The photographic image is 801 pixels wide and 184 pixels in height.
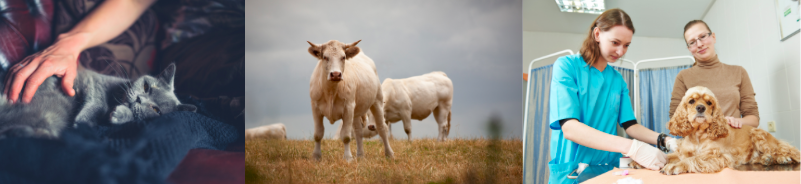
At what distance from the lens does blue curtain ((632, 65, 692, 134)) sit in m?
2.76

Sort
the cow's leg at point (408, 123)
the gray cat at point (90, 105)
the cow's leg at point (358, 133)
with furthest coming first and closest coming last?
the cow's leg at point (408, 123)
the cow's leg at point (358, 133)
the gray cat at point (90, 105)

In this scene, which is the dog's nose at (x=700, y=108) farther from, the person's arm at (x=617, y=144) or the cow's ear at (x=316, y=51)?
the cow's ear at (x=316, y=51)

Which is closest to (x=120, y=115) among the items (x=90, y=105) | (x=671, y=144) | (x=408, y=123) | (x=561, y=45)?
(x=90, y=105)

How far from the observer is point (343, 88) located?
283 cm

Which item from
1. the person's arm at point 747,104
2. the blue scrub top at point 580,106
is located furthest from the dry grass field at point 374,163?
the person's arm at point 747,104

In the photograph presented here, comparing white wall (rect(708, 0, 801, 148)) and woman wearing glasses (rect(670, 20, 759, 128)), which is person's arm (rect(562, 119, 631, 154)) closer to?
woman wearing glasses (rect(670, 20, 759, 128))

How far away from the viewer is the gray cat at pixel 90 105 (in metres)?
2.59

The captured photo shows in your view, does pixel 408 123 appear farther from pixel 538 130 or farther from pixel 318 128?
pixel 538 130

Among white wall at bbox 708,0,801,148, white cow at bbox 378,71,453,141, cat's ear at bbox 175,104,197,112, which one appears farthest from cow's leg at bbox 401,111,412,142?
white wall at bbox 708,0,801,148

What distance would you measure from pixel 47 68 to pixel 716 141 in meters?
3.41

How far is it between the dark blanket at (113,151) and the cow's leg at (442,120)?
1489 millimetres

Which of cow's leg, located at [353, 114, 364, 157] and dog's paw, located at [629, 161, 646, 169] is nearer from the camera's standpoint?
dog's paw, located at [629, 161, 646, 169]

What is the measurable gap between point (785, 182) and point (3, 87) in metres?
3.67

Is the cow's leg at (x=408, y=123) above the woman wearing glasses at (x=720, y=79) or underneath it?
underneath
